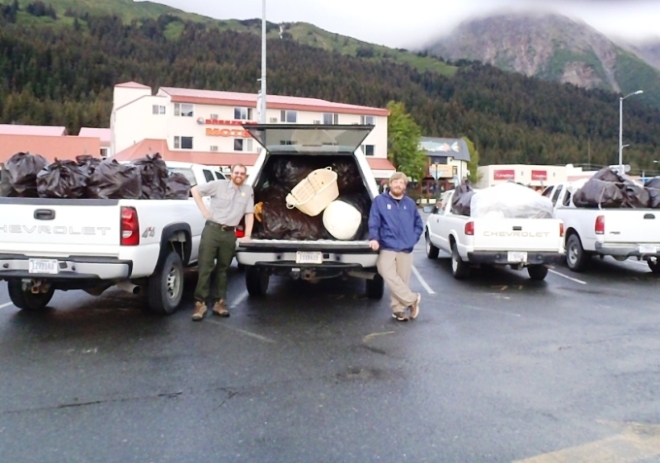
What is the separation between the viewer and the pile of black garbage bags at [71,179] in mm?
6629

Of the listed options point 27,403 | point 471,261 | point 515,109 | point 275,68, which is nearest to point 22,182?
point 27,403

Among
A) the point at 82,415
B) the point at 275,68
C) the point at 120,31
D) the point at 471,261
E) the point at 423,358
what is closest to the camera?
the point at 82,415

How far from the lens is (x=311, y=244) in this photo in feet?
23.9

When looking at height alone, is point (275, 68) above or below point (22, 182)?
above

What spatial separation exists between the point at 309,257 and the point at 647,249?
21.7ft

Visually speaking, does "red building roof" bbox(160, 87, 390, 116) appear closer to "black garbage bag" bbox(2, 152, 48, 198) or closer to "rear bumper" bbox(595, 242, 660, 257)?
"rear bumper" bbox(595, 242, 660, 257)

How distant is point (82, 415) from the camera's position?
4.33 m

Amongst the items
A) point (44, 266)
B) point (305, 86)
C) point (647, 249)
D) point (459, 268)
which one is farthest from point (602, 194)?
point (305, 86)

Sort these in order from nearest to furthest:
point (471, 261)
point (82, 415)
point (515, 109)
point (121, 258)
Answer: point (82, 415), point (121, 258), point (471, 261), point (515, 109)

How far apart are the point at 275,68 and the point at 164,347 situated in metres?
120

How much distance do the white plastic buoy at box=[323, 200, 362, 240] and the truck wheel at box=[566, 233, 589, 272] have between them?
5.79 m

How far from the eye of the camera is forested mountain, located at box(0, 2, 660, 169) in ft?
352

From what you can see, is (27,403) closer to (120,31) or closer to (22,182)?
(22,182)

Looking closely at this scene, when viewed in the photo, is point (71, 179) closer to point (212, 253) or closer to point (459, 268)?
point (212, 253)
